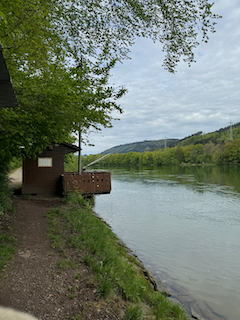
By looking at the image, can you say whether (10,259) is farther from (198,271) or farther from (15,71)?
(198,271)

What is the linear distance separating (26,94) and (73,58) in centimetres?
405

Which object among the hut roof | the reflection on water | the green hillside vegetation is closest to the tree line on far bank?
the green hillside vegetation

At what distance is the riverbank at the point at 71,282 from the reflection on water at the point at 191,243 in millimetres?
1675

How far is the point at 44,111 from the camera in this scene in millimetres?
7695

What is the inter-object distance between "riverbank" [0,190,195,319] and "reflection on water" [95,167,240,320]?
167cm

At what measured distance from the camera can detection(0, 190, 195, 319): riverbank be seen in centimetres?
446

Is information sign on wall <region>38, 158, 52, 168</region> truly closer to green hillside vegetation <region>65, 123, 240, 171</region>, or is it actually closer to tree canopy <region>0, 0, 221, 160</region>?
tree canopy <region>0, 0, 221, 160</region>

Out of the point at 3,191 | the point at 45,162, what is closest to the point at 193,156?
the point at 45,162

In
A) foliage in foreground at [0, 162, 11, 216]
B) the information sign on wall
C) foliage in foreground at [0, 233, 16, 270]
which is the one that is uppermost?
the information sign on wall

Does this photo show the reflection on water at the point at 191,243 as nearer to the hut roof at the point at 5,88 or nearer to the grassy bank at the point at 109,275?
the grassy bank at the point at 109,275

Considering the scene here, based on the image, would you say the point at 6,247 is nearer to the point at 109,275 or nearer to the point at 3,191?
the point at 109,275

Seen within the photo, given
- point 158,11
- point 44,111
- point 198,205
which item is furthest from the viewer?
point 198,205

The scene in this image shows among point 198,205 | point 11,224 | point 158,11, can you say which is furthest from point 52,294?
point 198,205

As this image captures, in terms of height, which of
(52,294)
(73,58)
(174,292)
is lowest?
(174,292)
